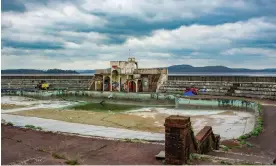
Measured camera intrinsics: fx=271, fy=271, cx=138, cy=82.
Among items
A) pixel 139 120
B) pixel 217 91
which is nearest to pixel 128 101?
pixel 217 91

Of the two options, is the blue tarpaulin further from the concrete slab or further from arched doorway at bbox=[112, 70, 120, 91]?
the concrete slab

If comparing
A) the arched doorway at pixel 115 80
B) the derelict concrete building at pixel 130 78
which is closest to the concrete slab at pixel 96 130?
the derelict concrete building at pixel 130 78

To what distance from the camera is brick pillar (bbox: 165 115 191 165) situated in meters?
6.70

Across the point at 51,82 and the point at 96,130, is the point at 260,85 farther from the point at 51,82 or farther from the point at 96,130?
the point at 51,82

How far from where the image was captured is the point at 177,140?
22.1 ft

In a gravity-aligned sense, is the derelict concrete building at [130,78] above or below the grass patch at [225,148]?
above

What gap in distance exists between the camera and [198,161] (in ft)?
23.1

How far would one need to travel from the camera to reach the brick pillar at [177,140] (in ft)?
22.0

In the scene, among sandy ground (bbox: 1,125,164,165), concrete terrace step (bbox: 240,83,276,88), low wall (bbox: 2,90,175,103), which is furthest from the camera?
low wall (bbox: 2,90,175,103)

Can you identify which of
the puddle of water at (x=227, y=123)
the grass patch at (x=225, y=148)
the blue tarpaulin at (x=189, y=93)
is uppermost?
the blue tarpaulin at (x=189, y=93)

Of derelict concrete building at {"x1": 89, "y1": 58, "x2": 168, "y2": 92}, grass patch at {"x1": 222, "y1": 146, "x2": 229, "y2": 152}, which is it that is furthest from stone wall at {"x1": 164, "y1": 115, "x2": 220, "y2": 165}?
derelict concrete building at {"x1": 89, "y1": 58, "x2": 168, "y2": 92}

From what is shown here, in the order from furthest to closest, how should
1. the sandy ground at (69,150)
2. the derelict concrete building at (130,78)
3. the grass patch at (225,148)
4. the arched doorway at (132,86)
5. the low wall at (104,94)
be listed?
1. the arched doorway at (132,86)
2. the derelict concrete building at (130,78)
3. the low wall at (104,94)
4. the grass patch at (225,148)
5. the sandy ground at (69,150)

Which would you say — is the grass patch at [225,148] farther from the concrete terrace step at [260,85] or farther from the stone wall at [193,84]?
the concrete terrace step at [260,85]

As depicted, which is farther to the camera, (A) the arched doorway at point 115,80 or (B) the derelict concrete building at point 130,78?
(A) the arched doorway at point 115,80
